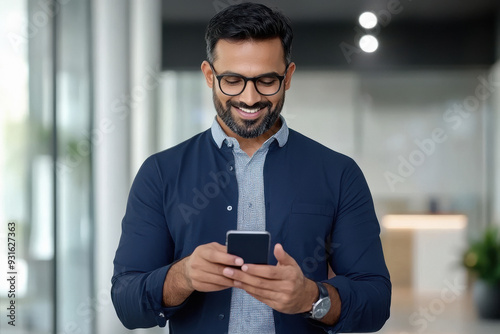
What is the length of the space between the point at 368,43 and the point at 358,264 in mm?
4473

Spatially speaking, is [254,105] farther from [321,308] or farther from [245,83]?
[321,308]

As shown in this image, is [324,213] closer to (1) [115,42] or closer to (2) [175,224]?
(2) [175,224]

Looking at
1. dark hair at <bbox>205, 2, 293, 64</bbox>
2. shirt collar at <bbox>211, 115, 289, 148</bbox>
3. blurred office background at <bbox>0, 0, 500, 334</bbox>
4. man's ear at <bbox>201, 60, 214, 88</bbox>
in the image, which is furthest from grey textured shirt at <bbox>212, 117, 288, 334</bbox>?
blurred office background at <bbox>0, 0, 500, 334</bbox>

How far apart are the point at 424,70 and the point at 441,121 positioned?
0.45 m

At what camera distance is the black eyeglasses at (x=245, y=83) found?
1.77 metres

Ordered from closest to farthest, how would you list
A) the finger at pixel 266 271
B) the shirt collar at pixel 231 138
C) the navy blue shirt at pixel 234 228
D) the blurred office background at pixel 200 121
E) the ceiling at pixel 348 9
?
the finger at pixel 266 271 → the navy blue shirt at pixel 234 228 → the shirt collar at pixel 231 138 → the blurred office background at pixel 200 121 → the ceiling at pixel 348 9

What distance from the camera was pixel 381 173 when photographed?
5.79 metres

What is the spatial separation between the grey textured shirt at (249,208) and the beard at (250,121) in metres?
0.08

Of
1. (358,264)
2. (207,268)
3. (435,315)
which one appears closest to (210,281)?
(207,268)

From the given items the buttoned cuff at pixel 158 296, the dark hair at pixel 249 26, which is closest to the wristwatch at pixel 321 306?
the buttoned cuff at pixel 158 296

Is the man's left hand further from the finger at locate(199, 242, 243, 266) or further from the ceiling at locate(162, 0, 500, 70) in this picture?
the ceiling at locate(162, 0, 500, 70)

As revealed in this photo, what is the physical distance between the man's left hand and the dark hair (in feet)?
1.94

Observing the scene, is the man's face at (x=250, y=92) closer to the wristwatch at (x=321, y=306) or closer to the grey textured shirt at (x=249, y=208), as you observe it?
the grey textured shirt at (x=249, y=208)

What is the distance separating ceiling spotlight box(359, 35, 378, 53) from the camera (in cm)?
586
